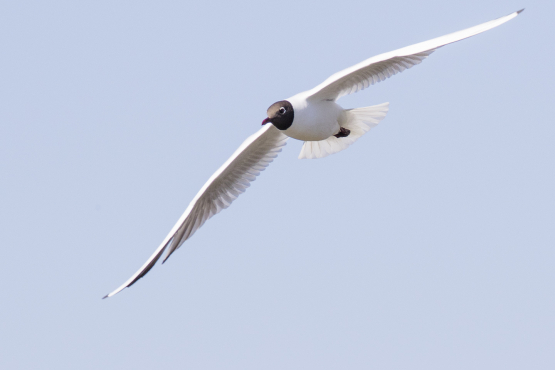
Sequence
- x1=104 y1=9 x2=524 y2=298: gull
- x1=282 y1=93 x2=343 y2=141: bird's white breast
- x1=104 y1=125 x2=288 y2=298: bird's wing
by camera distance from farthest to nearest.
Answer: x1=104 y1=125 x2=288 y2=298: bird's wing → x1=282 y1=93 x2=343 y2=141: bird's white breast → x1=104 y1=9 x2=524 y2=298: gull

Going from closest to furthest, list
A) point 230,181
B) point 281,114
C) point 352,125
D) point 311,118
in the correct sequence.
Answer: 1. point 281,114
2. point 311,118
3. point 352,125
4. point 230,181

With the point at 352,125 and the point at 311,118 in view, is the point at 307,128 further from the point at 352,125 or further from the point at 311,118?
the point at 352,125

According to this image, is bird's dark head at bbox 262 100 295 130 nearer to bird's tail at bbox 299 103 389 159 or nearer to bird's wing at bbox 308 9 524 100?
bird's wing at bbox 308 9 524 100

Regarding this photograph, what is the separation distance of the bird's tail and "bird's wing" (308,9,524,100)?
62 centimetres

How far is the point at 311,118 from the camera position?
26.6ft

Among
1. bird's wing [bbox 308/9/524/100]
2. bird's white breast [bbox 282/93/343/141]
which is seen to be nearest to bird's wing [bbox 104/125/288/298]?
bird's white breast [bbox 282/93/343/141]

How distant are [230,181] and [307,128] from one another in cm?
151

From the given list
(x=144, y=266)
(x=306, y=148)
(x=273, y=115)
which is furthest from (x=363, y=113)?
(x=144, y=266)

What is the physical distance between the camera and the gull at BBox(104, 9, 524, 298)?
7859mm

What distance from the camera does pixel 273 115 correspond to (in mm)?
7969

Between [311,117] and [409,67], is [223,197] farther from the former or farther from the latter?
[409,67]

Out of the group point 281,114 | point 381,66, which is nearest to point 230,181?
point 281,114

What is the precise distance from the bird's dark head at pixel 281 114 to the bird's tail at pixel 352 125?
963mm

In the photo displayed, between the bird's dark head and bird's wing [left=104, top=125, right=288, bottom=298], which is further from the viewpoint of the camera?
bird's wing [left=104, top=125, right=288, bottom=298]
